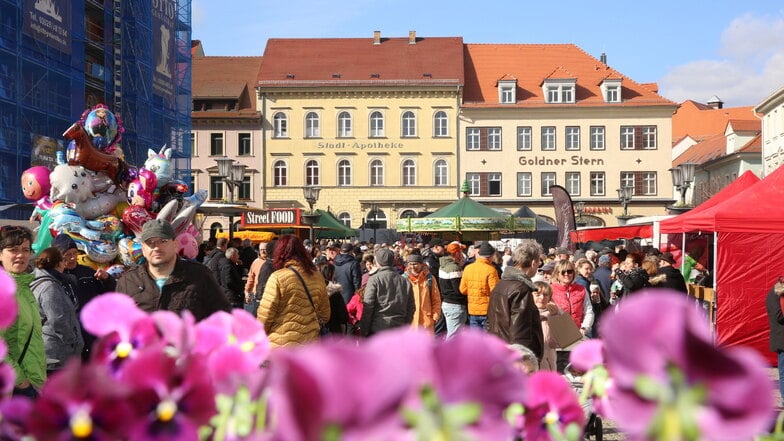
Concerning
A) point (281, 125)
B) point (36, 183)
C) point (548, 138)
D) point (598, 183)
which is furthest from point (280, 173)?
point (36, 183)

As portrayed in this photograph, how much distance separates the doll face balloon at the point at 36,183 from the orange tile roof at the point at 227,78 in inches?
1554

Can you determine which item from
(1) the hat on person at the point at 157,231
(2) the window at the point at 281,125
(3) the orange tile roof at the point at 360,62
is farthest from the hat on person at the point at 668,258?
(2) the window at the point at 281,125

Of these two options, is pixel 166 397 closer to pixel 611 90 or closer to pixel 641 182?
pixel 641 182

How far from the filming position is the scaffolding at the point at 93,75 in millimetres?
22891

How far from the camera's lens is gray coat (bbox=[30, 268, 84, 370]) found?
17.4 feet

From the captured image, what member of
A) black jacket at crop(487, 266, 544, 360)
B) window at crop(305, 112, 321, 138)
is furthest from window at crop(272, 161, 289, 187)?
black jacket at crop(487, 266, 544, 360)

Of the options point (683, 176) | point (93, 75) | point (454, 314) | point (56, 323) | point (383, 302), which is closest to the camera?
point (56, 323)

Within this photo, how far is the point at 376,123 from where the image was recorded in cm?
5147

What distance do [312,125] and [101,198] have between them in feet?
127

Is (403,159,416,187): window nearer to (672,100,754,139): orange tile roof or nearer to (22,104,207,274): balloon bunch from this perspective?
(672,100,754,139): orange tile roof

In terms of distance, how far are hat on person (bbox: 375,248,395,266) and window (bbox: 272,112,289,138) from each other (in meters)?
43.2

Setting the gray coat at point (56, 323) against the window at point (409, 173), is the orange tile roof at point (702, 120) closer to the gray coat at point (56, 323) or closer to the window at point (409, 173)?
the window at point (409, 173)

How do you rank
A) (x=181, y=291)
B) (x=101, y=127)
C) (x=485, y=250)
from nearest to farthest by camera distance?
(x=181, y=291)
(x=485, y=250)
(x=101, y=127)

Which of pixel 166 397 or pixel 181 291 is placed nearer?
pixel 166 397
